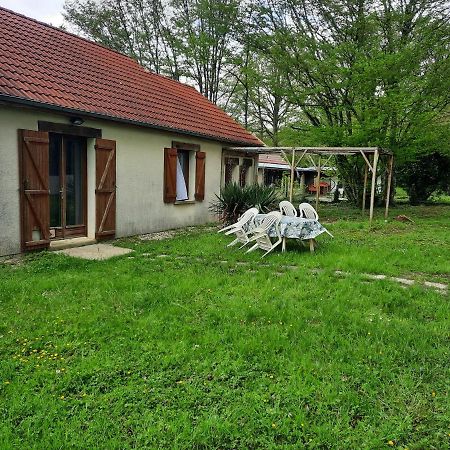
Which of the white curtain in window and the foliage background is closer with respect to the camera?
the white curtain in window

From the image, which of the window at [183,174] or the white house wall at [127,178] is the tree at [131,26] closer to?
the window at [183,174]

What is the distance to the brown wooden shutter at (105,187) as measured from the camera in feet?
27.0

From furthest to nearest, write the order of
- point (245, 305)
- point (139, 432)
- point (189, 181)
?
point (189, 181), point (245, 305), point (139, 432)

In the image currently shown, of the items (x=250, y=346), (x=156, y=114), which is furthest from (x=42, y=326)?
(x=156, y=114)

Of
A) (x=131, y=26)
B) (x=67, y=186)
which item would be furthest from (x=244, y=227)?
(x=131, y=26)

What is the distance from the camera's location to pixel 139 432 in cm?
245

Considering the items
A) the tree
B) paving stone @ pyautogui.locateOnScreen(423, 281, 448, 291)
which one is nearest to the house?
paving stone @ pyautogui.locateOnScreen(423, 281, 448, 291)

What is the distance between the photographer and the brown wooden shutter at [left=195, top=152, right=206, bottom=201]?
11.4 m

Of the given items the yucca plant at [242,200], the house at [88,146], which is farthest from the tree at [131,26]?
the yucca plant at [242,200]

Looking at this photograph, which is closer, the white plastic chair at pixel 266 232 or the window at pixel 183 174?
the white plastic chair at pixel 266 232

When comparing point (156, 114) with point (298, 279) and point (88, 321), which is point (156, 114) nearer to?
point (298, 279)

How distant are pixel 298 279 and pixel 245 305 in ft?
4.59

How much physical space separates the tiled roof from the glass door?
2.73 ft

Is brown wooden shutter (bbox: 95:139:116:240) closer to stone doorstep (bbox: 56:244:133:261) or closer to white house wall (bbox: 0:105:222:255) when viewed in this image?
white house wall (bbox: 0:105:222:255)
